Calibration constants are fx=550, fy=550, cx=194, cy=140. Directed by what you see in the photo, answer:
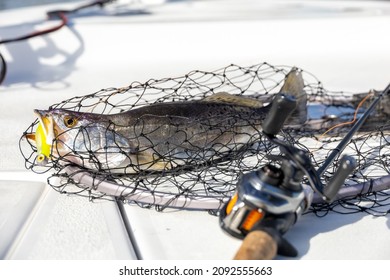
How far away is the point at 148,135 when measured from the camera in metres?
1.99

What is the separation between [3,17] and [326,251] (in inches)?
155

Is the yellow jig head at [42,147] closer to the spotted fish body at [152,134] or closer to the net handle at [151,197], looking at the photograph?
the spotted fish body at [152,134]

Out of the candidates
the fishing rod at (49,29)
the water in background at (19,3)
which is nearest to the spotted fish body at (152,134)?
the fishing rod at (49,29)

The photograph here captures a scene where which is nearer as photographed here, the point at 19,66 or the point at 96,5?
the point at 19,66

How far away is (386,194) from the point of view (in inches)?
69.4

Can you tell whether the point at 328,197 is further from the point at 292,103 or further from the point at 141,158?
the point at 141,158

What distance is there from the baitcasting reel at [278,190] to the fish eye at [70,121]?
729mm

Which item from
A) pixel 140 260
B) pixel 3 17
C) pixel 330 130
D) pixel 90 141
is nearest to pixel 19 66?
pixel 3 17

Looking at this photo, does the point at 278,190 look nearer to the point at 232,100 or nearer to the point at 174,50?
the point at 232,100

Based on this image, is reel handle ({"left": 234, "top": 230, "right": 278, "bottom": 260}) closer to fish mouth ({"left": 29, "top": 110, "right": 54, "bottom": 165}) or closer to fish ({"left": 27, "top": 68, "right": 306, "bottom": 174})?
fish ({"left": 27, "top": 68, "right": 306, "bottom": 174})

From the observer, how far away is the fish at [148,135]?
1854 mm

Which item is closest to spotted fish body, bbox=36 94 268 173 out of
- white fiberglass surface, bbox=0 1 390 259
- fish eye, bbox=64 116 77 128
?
fish eye, bbox=64 116 77 128

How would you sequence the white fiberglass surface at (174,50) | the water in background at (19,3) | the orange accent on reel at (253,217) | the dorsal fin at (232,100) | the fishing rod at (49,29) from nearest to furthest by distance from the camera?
the orange accent on reel at (253,217)
the dorsal fin at (232,100)
the fishing rod at (49,29)
the white fiberglass surface at (174,50)
the water in background at (19,3)

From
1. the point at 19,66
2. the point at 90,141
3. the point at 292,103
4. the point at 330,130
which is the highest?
the point at 292,103
